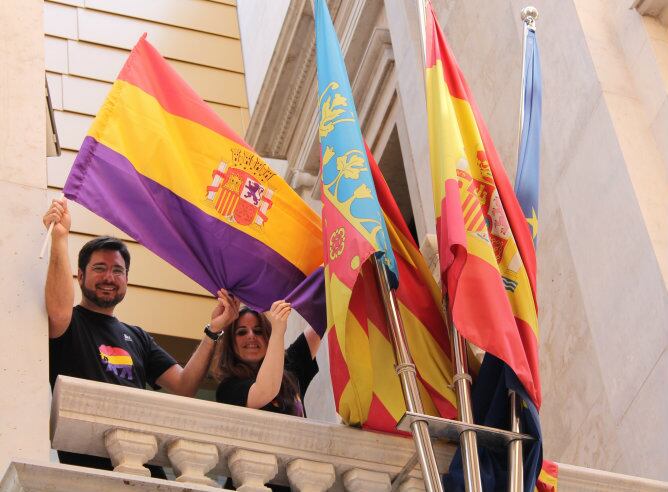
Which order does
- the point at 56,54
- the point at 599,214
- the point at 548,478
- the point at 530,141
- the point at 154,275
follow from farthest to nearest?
the point at 56,54 < the point at 154,275 < the point at 599,214 < the point at 530,141 < the point at 548,478

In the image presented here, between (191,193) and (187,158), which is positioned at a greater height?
(187,158)

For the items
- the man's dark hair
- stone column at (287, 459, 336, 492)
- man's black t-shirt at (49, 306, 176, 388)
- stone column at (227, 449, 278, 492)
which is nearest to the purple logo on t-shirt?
man's black t-shirt at (49, 306, 176, 388)

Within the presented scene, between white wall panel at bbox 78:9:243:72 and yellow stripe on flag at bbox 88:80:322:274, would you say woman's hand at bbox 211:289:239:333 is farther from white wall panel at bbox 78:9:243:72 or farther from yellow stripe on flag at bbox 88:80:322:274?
white wall panel at bbox 78:9:243:72

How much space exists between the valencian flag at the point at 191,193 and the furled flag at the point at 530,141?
115cm

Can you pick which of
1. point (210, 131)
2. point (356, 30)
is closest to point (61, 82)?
point (356, 30)

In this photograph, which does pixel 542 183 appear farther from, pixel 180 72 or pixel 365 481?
pixel 180 72

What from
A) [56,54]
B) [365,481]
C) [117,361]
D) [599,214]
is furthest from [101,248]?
[56,54]

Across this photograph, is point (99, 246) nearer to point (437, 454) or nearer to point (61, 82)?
point (437, 454)

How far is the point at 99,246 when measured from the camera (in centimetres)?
682

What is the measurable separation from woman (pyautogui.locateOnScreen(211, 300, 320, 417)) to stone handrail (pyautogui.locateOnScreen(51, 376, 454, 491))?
450 millimetres

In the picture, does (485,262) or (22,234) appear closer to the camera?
(22,234)

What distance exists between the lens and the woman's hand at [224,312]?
6.77 metres

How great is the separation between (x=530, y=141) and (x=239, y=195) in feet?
5.29

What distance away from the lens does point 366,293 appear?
21.7 feet
